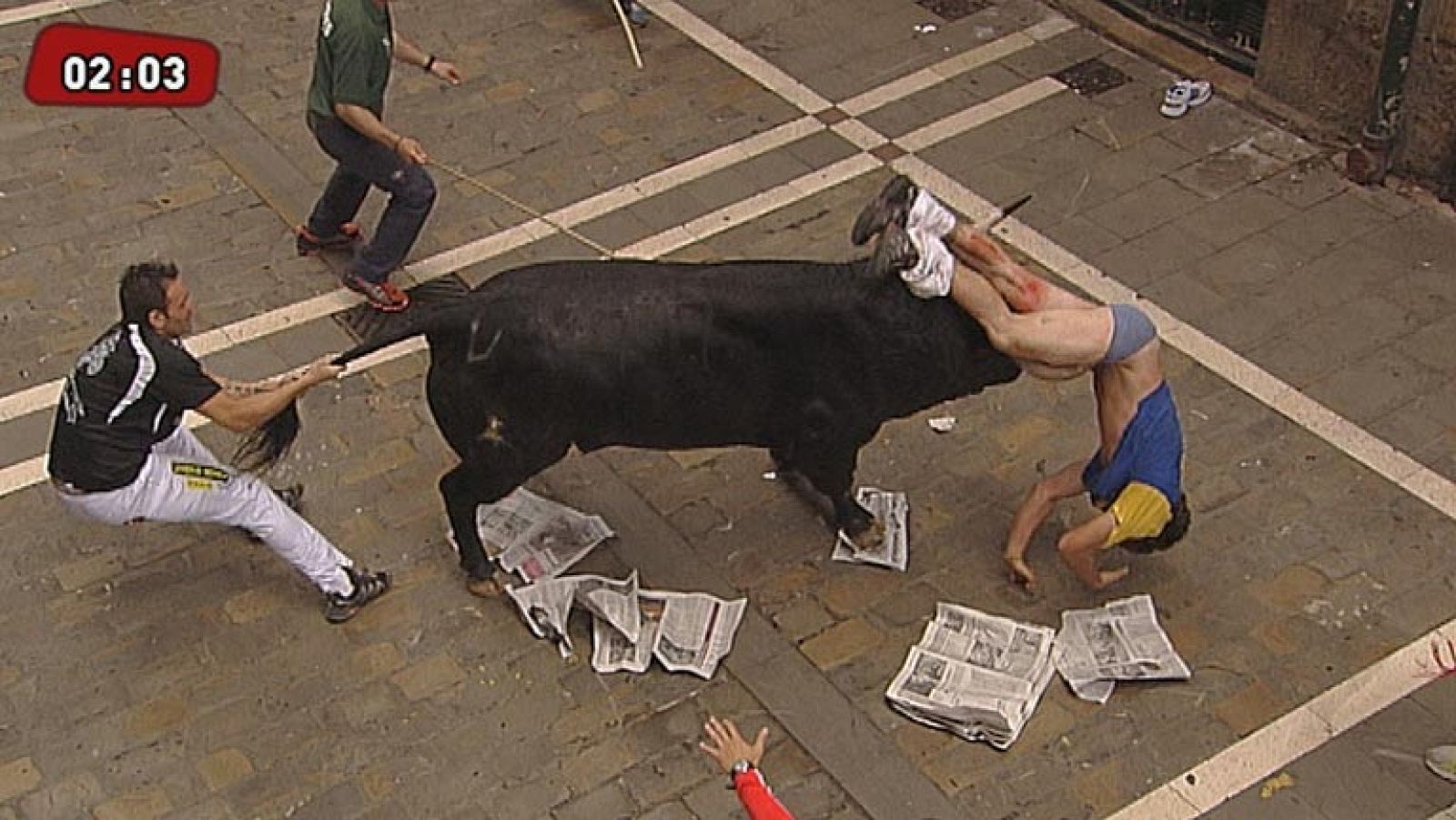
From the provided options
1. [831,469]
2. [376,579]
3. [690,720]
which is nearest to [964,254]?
[831,469]

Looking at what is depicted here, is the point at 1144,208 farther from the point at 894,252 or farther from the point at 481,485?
the point at 481,485

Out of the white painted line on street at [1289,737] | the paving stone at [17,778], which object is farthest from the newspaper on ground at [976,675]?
the paving stone at [17,778]

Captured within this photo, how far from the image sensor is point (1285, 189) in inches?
356

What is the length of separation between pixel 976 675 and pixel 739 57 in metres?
4.78

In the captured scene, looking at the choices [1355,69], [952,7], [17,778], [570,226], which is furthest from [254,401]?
[1355,69]

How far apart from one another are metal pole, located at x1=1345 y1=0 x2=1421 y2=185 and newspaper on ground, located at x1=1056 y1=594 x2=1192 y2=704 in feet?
10.8

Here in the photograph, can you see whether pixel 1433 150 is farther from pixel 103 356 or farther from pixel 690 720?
pixel 103 356

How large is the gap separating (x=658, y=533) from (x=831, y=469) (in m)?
0.87

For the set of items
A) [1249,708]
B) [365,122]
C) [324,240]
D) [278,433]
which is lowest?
[1249,708]

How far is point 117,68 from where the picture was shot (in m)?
10.3

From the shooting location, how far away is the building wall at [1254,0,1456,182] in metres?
8.70

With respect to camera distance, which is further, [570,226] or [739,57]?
[739,57]

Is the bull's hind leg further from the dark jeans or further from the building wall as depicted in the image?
the building wall

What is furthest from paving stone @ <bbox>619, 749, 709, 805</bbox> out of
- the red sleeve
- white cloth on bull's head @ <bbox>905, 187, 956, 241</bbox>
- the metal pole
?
the metal pole
